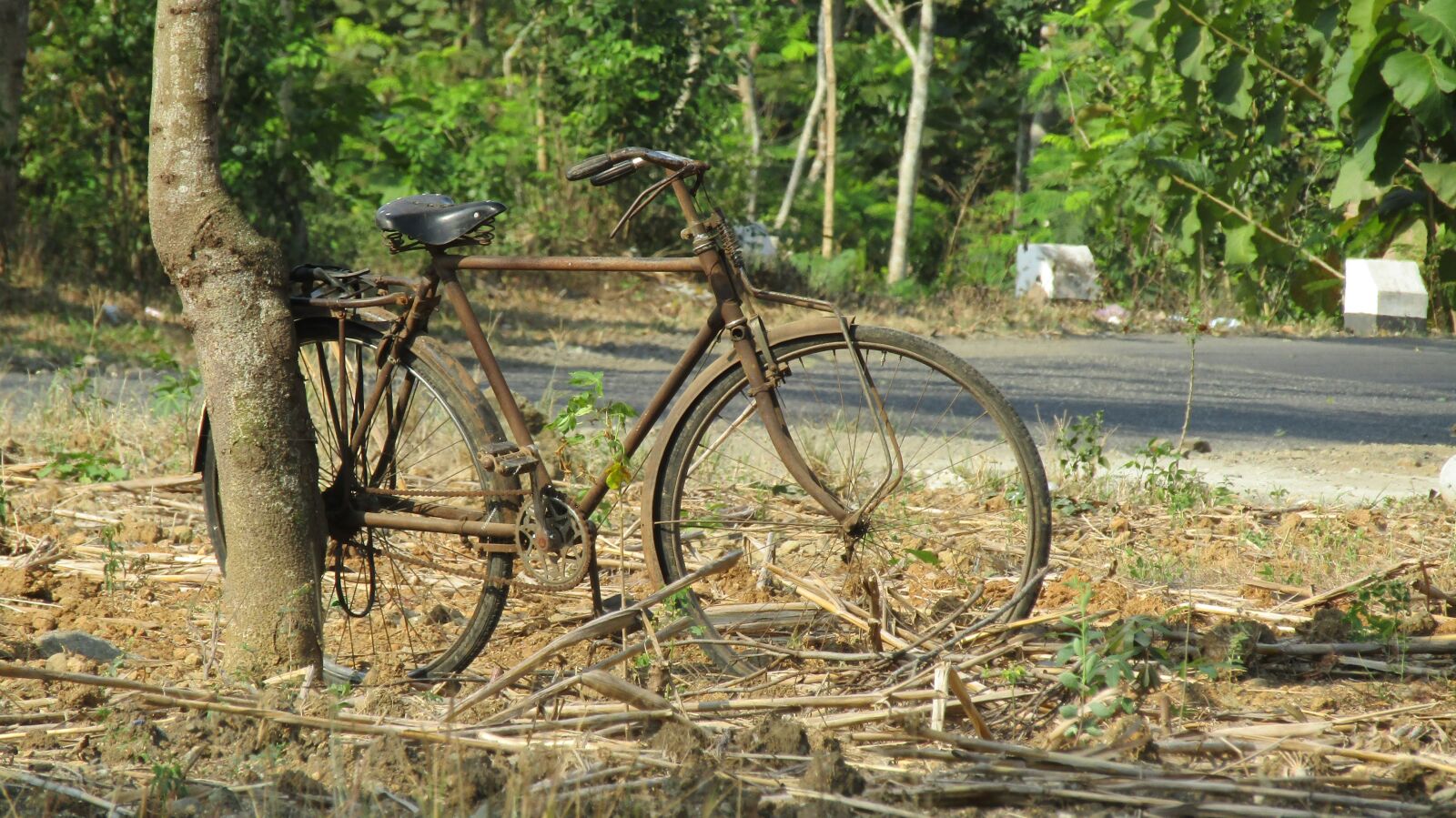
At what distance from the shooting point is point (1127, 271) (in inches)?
625

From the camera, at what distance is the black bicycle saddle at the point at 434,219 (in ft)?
11.1

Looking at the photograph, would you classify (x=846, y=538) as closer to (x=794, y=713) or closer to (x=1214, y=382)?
(x=794, y=713)

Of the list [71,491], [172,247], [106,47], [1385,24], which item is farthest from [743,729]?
[106,47]

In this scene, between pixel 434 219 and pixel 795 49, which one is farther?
pixel 795 49

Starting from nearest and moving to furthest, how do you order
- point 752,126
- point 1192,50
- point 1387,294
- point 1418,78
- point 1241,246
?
point 1418,78 → point 1192,50 → point 1241,246 → point 1387,294 → point 752,126

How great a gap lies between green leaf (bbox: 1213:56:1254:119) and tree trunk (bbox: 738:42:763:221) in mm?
10176

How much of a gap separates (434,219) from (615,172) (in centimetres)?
48

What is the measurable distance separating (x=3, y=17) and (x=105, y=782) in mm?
9895

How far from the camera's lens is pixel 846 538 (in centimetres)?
338

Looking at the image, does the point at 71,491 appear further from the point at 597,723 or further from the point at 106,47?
the point at 106,47

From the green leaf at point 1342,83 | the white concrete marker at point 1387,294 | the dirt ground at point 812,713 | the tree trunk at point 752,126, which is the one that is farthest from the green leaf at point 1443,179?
the tree trunk at point 752,126

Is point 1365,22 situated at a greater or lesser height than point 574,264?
greater

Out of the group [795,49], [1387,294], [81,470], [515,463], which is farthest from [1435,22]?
[795,49]

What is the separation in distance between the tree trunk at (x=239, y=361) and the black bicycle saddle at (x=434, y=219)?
0.99 feet
